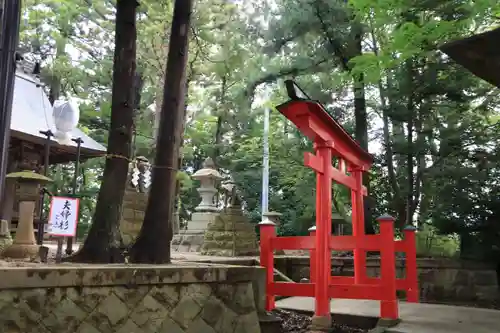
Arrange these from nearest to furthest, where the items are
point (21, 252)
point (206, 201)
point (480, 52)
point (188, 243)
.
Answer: point (480, 52) < point (21, 252) < point (188, 243) < point (206, 201)

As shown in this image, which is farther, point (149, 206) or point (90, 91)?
point (90, 91)

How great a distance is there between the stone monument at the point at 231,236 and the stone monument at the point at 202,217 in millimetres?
967

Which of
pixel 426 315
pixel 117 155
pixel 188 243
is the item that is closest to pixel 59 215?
pixel 117 155

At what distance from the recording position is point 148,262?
5.53m

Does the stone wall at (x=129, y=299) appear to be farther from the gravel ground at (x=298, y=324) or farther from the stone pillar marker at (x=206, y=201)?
the stone pillar marker at (x=206, y=201)

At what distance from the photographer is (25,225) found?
18.1ft

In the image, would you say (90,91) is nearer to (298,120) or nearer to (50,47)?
(50,47)

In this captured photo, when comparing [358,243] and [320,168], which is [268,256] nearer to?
[358,243]

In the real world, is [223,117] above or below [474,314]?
above

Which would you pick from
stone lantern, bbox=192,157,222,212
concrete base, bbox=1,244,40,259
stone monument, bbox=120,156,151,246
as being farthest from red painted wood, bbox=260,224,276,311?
stone lantern, bbox=192,157,222,212

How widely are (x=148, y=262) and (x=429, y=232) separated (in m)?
8.17

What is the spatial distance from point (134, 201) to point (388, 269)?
5709mm

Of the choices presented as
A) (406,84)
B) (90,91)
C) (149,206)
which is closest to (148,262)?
(149,206)

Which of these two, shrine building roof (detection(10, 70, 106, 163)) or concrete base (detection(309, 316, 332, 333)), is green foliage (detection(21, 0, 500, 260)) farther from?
concrete base (detection(309, 316, 332, 333))
